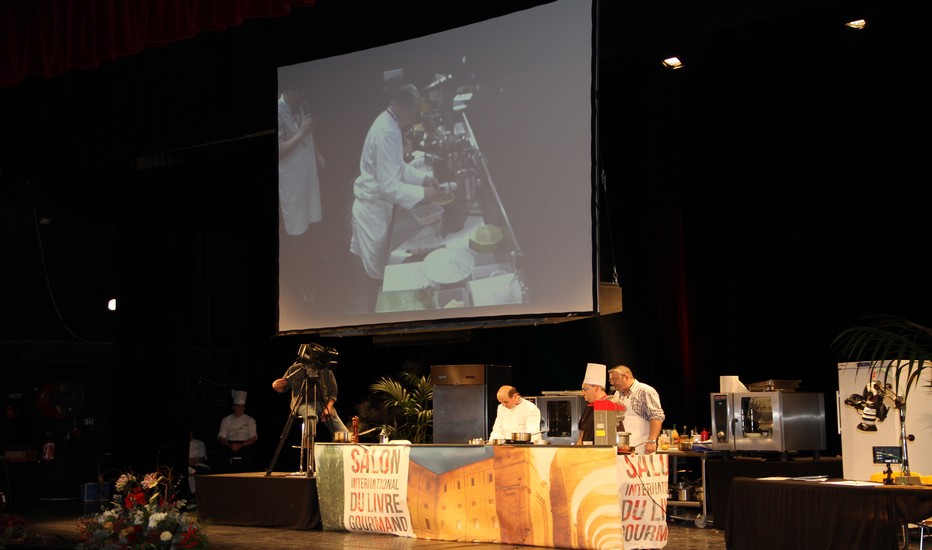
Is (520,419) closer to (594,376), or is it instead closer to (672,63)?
(594,376)

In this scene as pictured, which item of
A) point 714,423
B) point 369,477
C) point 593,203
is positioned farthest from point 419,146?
point 714,423

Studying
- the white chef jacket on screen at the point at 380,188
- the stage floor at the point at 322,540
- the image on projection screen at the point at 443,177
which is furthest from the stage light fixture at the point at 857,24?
the stage floor at the point at 322,540

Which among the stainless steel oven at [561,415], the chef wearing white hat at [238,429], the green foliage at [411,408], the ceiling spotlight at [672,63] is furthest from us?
the chef wearing white hat at [238,429]

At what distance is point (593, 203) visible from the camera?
6875 millimetres

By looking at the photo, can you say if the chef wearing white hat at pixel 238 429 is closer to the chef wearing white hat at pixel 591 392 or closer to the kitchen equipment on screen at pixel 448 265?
the kitchen equipment on screen at pixel 448 265

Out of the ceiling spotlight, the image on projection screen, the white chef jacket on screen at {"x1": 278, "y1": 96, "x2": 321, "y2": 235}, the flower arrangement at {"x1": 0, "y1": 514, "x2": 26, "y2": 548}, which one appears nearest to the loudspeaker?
the image on projection screen

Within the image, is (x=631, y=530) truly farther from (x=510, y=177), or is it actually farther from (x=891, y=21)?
(x=891, y=21)

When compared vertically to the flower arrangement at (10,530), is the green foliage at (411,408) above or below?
above

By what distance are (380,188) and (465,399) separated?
2.61 metres

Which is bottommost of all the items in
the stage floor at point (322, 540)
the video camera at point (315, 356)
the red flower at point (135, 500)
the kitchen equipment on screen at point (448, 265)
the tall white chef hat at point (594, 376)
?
the stage floor at point (322, 540)

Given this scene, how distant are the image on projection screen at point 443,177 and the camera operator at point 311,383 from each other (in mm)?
450

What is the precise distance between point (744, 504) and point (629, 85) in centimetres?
520

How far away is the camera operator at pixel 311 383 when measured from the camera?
309 inches

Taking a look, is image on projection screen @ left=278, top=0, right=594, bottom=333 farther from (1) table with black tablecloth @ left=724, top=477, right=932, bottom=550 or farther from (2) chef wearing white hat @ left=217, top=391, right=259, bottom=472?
(2) chef wearing white hat @ left=217, top=391, right=259, bottom=472
